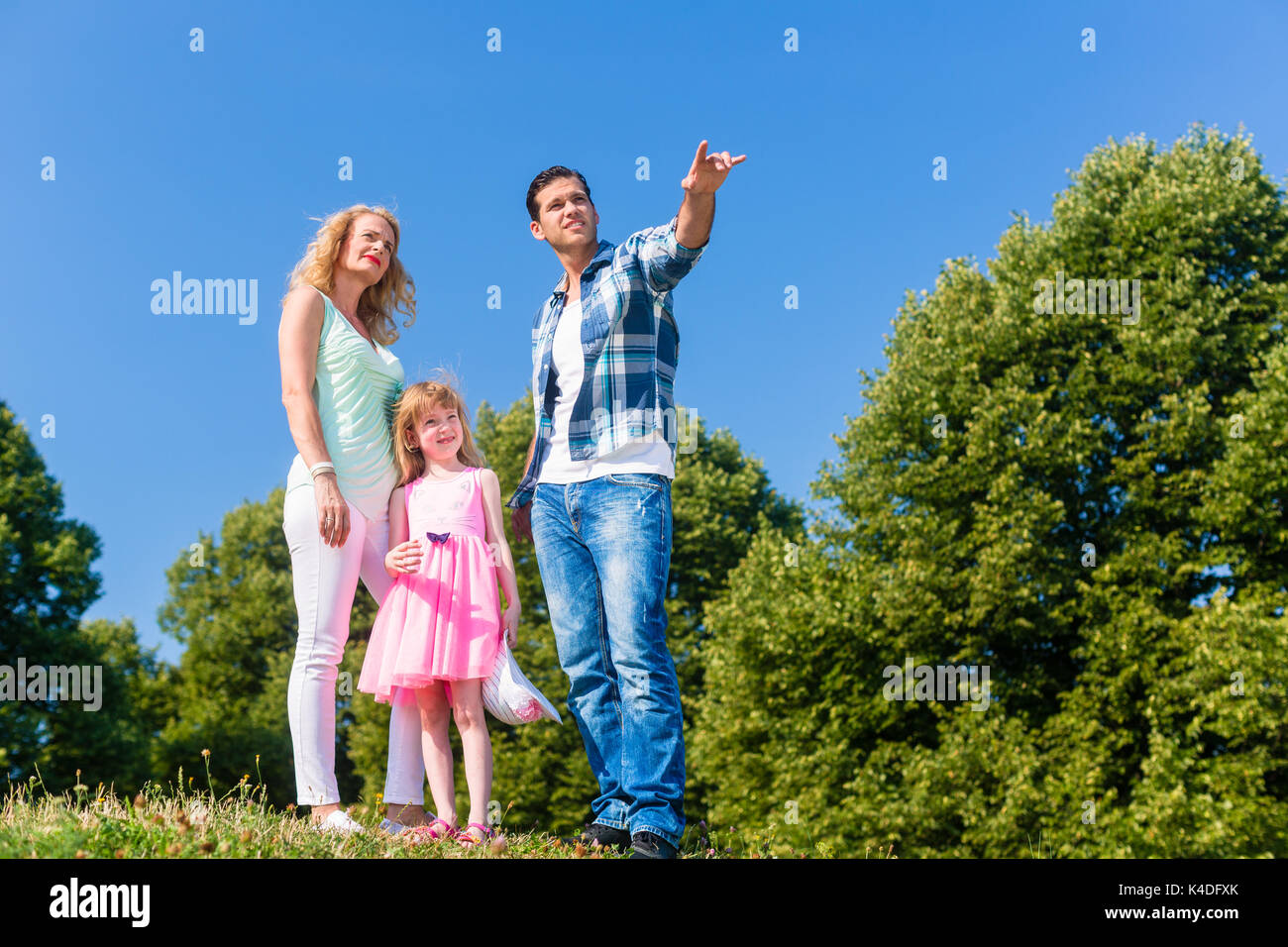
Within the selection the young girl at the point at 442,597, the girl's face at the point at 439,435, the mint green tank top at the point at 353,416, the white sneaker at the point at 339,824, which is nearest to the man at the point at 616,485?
the young girl at the point at 442,597

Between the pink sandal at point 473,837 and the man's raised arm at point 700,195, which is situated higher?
the man's raised arm at point 700,195

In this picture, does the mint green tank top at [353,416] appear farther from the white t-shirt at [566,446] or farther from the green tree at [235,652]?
the green tree at [235,652]

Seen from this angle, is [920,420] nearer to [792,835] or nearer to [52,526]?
[792,835]

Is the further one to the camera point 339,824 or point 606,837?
point 606,837

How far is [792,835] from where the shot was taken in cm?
1839

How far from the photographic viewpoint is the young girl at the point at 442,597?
5.21 meters

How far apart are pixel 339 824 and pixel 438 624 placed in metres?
1.08

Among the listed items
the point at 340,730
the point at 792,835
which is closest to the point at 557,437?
the point at 792,835

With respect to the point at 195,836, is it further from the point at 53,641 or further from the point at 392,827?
the point at 53,641

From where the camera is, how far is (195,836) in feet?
13.4

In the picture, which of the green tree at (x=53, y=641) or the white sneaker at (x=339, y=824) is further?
the green tree at (x=53, y=641)

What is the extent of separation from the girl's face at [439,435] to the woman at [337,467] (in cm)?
21

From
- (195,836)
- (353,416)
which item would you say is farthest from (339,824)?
(353,416)

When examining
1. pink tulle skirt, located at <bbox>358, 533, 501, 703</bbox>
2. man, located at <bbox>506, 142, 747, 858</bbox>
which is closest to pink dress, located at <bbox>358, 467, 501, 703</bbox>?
pink tulle skirt, located at <bbox>358, 533, 501, 703</bbox>
